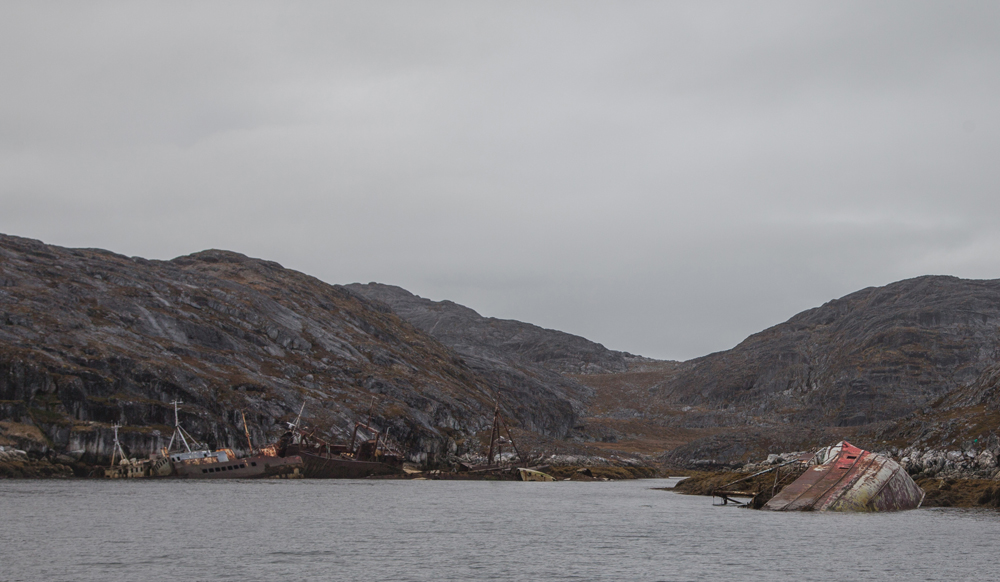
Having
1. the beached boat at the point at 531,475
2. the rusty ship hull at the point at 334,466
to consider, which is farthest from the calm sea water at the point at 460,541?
the beached boat at the point at 531,475

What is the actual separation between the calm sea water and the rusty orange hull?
99.1 inches

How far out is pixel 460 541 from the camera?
5325 centimetres

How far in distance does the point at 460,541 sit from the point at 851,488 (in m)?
40.9

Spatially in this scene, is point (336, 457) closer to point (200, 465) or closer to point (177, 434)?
point (200, 465)

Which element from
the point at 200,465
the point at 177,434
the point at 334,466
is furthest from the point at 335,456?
the point at 177,434

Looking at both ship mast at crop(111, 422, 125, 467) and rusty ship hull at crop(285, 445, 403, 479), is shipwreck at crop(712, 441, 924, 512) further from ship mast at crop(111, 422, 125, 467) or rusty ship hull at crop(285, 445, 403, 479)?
ship mast at crop(111, 422, 125, 467)

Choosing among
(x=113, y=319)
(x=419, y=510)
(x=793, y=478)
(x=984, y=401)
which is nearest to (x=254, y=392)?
(x=113, y=319)

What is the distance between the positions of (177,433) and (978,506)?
12385 centimetres

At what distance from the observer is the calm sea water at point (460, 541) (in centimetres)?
4038

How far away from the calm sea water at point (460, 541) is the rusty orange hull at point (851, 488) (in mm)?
2518

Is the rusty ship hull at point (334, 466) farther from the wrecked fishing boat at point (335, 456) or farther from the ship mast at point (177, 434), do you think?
the ship mast at point (177, 434)

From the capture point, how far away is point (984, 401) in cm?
11294

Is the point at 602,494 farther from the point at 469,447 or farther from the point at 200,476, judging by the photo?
the point at 469,447

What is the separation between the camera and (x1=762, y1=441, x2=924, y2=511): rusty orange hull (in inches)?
2879
